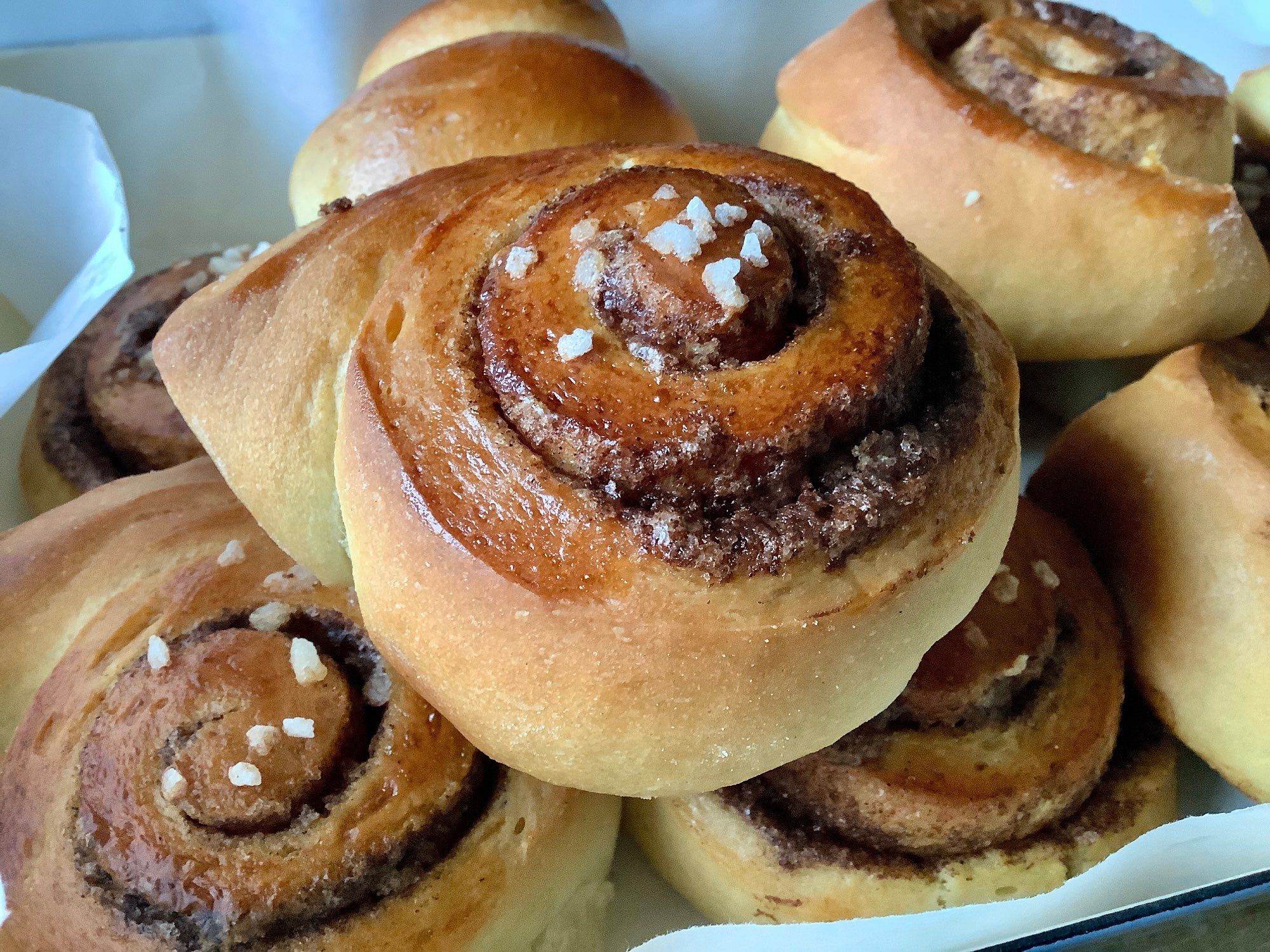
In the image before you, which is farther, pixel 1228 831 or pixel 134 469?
pixel 134 469

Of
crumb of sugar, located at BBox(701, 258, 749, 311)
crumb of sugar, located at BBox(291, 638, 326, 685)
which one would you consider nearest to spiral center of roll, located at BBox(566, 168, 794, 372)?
crumb of sugar, located at BBox(701, 258, 749, 311)

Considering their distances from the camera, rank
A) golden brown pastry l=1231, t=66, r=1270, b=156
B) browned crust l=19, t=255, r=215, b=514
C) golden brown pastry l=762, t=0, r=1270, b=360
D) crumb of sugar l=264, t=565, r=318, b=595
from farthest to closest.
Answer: golden brown pastry l=1231, t=66, r=1270, b=156 < browned crust l=19, t=255, r=215, b=514 < golden brown pastry l=762, t=0, r=1270, b=360 < crumb of sugar l=264, t=565, r=318, b=595

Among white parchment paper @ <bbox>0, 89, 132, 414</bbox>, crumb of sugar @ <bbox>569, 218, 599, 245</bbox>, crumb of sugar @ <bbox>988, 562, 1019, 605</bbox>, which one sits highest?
crumb of sugar @ <bbox>569, 218, 599, 245</bbox>

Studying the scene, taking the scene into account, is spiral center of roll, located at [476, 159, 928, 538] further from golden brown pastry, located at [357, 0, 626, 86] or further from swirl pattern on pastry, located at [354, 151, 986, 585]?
golden brown pastry, located at [357, 0, 626, 86]

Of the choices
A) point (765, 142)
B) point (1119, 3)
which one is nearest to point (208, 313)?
point (765, 142)

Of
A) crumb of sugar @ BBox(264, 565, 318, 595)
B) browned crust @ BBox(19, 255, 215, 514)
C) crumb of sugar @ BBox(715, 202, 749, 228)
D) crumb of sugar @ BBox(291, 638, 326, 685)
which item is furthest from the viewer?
browned crust @ BBox(19, 255, 215, 514)

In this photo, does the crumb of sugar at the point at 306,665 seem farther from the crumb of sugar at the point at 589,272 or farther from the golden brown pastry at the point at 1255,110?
the golden brown pastry at the point at 1255,110

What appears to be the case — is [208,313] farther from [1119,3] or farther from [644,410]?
[1119,3]
